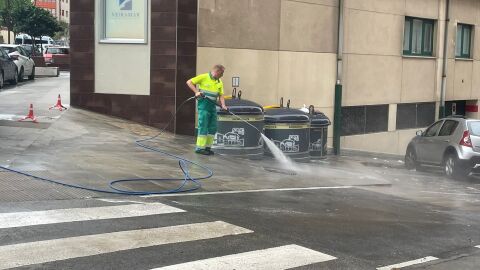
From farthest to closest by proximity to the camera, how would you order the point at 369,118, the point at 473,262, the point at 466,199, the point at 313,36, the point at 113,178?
the point at 369,118 → the point at 313,36 → the point at 466,199 → the point at 113,178 → the point at 473,262

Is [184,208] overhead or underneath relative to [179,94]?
underneath

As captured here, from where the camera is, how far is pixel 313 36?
18.7 metres

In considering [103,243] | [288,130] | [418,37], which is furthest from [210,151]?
[418,37]

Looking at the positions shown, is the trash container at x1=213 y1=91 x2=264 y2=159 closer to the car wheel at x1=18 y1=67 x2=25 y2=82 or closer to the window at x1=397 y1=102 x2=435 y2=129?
the window at x1=397 y1=102 x2=435 y2=129

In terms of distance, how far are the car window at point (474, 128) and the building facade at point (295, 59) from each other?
568cm

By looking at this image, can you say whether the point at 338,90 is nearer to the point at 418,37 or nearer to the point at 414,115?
the point at 414,115

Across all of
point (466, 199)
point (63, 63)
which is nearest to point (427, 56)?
point (466, 199)

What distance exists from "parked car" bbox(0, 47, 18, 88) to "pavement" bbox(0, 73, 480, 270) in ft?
33.7

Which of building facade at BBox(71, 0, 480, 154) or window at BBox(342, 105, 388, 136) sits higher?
building facade at BBox(71, 0, 480, 154)

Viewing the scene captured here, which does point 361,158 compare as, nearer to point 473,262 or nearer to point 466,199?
point 466,199

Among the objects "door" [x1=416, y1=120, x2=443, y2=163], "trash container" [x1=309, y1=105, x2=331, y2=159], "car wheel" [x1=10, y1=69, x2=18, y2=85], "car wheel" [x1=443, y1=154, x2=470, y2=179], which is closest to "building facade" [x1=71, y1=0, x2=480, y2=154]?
"trash container" [x1=309, y1=105, x2=331, y2=159]

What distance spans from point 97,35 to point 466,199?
10.5 m

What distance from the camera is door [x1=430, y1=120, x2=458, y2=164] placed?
14734 mm

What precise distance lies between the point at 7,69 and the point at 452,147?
57.2 ft
